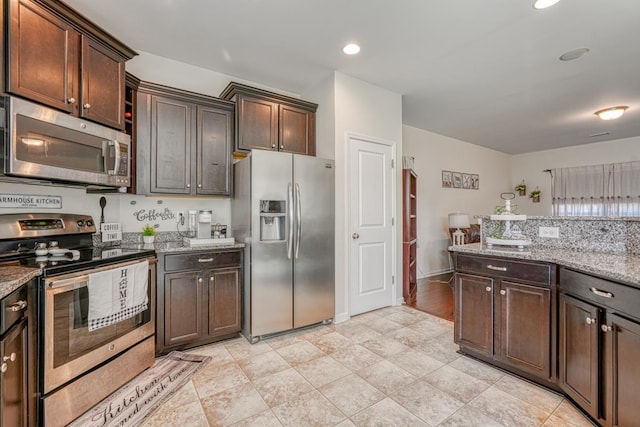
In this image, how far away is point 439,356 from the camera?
8.08 ft

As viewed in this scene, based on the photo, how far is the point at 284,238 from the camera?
2.89 meters

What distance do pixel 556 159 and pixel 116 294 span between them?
8.75m

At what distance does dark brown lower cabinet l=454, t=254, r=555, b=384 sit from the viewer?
1.94 metres

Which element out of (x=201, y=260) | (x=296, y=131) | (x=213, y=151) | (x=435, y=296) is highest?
(x=296, y=131)

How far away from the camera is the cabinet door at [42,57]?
168 cm

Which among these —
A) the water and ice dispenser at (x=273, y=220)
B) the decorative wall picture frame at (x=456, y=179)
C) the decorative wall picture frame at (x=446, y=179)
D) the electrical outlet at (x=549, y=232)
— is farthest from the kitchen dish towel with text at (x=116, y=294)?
the decorative wall picture frame at (x=456, y=179)

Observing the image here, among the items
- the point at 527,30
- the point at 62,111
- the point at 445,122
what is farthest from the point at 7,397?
the point at 445,122

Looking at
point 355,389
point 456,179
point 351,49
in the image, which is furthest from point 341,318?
point 456,179

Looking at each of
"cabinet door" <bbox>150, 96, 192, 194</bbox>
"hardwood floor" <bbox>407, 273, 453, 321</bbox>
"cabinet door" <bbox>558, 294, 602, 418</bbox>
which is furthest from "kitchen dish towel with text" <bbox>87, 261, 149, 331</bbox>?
"hardwood floor" <bbox>407, 273, 453, 321</bbox>

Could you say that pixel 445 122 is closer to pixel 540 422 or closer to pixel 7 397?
pixel 540 422

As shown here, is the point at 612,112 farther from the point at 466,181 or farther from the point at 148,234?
the point at 148,234

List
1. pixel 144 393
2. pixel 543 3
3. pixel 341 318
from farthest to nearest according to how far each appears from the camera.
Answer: pixel 341 318 < pixel 543 3 < pixel 144 393

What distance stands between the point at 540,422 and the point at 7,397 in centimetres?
269

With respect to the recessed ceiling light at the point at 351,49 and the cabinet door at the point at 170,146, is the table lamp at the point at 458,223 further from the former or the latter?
the cabinet door at the point at 170,146
